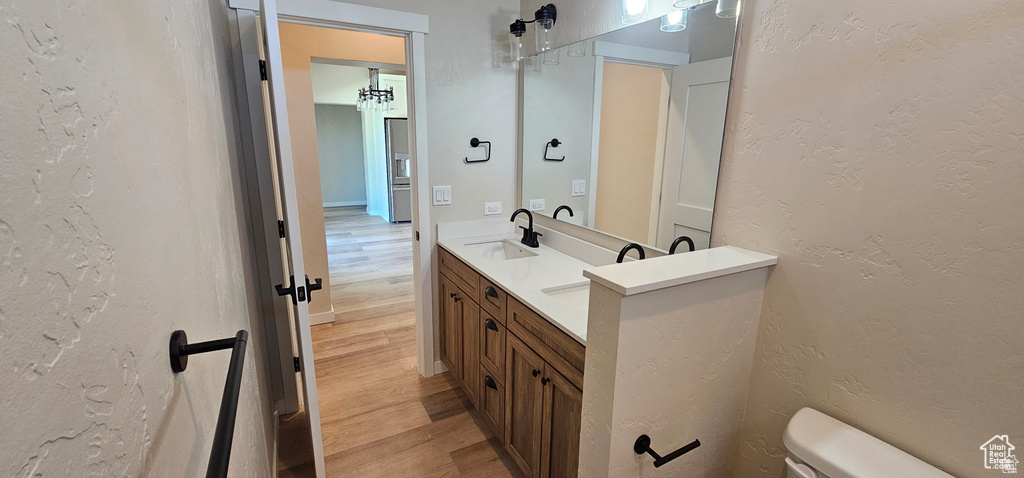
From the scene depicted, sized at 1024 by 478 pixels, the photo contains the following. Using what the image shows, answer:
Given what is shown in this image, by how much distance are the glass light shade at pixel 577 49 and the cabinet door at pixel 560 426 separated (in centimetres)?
159

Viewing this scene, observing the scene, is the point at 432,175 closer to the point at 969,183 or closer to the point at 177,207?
the point at 177,207

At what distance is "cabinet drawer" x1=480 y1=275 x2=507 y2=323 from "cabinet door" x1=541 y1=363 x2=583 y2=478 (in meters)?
0.39

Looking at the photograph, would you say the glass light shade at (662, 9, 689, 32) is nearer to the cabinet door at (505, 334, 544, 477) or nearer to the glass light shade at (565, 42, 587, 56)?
the glass light shade at (565, 42, 587, 56)

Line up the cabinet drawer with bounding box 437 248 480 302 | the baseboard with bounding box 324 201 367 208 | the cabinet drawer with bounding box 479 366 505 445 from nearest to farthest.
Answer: the cabinet drawer with bounding box 479 366 505 445 → the cabinet drawer with bounding box 437 248 480 302 → the baseboard with bounding box 324 201 367 208

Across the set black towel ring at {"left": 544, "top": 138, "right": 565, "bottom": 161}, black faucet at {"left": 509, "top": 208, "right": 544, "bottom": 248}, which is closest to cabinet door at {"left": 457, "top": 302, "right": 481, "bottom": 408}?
black faucet at {"left": 509, "top": 208, "right": 544, "bottom": 248}

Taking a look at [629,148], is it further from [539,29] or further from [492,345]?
[492,345]

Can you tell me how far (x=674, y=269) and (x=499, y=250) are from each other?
5.32 ft

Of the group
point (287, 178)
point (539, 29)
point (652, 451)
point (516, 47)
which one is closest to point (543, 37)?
point (539, 29)

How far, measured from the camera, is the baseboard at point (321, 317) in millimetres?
3406

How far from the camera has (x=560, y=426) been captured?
1526mm

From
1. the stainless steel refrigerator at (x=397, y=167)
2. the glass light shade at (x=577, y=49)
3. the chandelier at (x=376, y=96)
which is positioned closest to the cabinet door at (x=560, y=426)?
the glass light shade at (x=577, y=49)

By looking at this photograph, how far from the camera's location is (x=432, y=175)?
2.50 m

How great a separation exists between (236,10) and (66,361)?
6.86 feet

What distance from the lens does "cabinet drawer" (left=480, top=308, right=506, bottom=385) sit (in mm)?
1936
